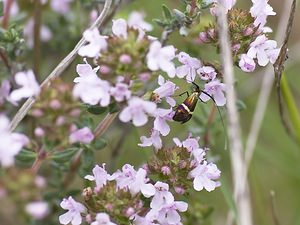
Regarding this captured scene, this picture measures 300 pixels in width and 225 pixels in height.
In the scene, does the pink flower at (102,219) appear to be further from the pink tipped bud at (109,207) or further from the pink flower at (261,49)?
the pink flower at (261,49)

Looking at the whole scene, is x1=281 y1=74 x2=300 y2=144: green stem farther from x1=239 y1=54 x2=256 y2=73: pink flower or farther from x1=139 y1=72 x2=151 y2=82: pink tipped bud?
x1=139 y1=72 x2=151 y2=82: pink tipped bud

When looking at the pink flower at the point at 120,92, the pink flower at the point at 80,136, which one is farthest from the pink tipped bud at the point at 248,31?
the pink flower at the point at 80,136

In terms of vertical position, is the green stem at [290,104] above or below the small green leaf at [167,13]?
below

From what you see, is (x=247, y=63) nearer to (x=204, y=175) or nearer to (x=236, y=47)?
(x=236, y=47)

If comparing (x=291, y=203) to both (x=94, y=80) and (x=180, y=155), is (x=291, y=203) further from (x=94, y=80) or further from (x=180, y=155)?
(x=94, y=80)

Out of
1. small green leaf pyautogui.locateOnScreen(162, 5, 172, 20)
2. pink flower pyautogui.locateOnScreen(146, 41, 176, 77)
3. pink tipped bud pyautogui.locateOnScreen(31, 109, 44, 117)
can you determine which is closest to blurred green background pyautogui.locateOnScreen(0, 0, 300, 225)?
small green leaf pyautogui.locateOnScreen(162, 5, 172, 20)

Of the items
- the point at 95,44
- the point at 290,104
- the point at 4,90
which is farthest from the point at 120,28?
the point at 290,104
